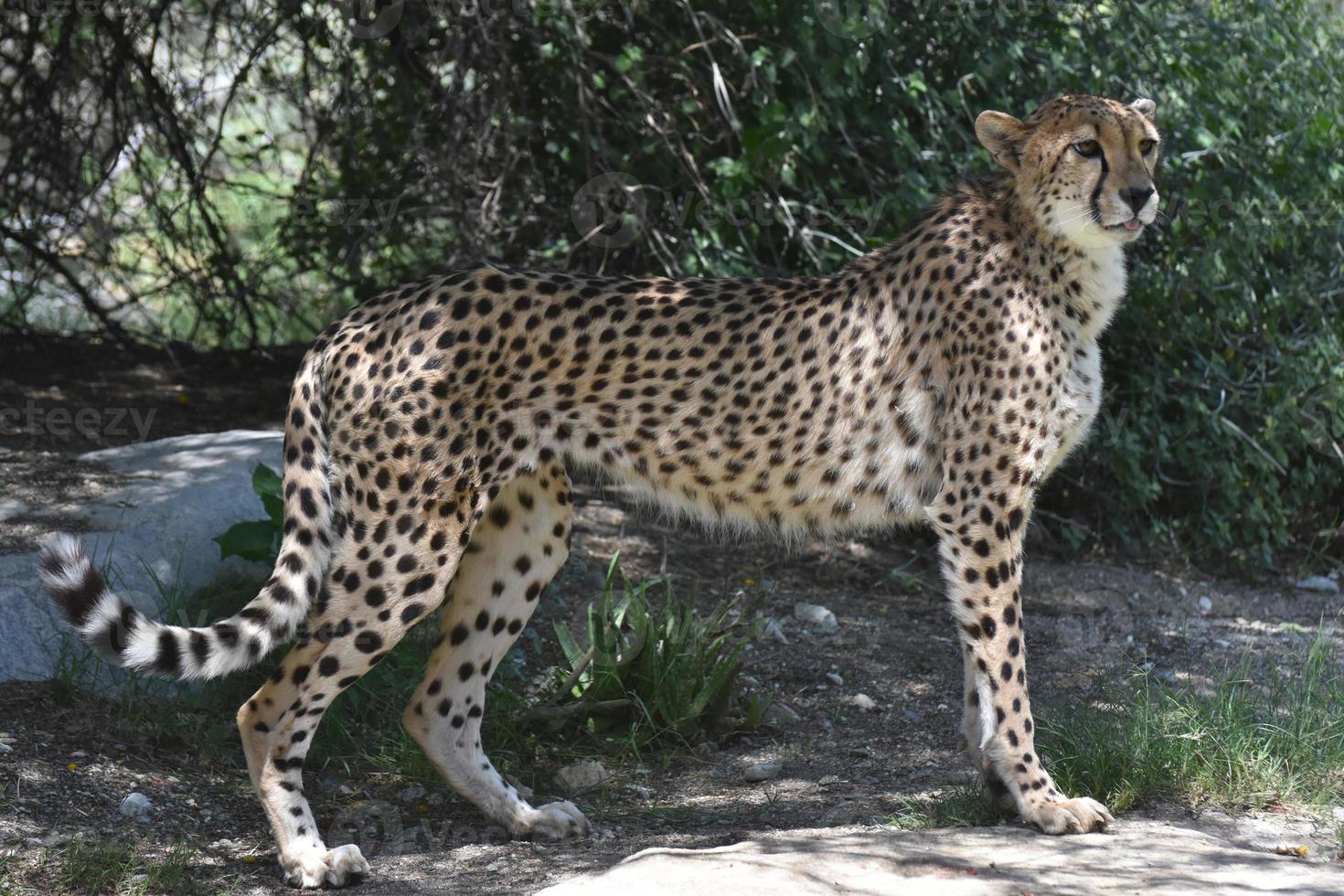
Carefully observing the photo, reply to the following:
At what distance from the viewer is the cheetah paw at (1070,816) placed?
3.42 metres

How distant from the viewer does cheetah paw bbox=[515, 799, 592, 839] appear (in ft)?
12.4

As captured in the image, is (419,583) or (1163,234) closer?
(419,583)

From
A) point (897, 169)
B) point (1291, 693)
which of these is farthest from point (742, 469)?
point (897, 169)

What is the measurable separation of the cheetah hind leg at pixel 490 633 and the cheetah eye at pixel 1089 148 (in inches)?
60.9

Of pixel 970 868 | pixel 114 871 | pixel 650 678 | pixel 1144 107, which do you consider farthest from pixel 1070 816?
pixel 114 871

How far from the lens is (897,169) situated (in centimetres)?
572

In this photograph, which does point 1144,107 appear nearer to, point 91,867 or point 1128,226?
point 1128,226

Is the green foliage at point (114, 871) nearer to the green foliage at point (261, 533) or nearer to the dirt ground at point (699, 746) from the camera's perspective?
the dirt ground at point (699, 746)

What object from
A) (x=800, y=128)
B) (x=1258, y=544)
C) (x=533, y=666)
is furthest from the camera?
(x=1258, y=544)

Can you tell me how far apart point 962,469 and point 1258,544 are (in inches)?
115

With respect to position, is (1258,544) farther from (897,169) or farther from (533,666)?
(533,666)

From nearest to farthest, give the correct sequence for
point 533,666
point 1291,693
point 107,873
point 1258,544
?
point 107,873, point 1291,693, point 533,666, point 1258,544

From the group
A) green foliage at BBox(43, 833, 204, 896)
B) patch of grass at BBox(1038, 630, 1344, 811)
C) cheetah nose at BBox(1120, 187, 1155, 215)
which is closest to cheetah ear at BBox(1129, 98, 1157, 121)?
cheetah nose at BBox(1120, 187, 1155, 215)

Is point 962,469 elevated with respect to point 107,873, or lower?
elevated
